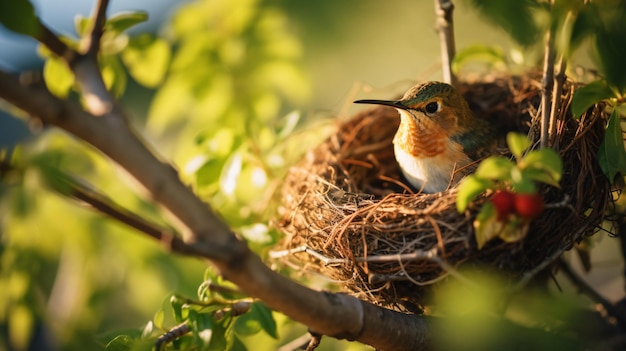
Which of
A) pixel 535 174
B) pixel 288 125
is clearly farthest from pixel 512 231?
pixel 288 125

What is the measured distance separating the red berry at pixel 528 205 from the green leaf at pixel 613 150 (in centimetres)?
46

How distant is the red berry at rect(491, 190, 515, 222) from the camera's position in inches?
88.6

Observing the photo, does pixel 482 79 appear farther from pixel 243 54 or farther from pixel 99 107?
pixel 99 107

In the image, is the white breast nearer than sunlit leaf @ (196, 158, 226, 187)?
No

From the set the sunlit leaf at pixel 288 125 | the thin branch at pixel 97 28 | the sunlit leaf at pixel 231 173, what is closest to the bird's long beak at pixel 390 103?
the sunlit leaf at pixel 288 125

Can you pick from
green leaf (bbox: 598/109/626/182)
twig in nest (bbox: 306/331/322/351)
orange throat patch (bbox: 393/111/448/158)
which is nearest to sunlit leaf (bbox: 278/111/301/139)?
orange throat patch (bbox: 393/111/448/158)

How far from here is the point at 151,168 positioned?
66.5 inches

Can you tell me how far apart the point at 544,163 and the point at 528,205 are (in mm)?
211

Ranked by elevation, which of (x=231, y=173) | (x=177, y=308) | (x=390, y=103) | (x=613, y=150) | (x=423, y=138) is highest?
(x=613, y=150)

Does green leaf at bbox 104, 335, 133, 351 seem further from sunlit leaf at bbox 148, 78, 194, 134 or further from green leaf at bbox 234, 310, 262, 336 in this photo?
sunlit leaf at bbox 148, 78, 194, 134

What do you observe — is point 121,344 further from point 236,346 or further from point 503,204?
point 503,204

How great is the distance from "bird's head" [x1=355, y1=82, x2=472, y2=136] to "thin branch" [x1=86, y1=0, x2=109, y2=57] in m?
1.83

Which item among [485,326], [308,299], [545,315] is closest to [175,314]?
[308,299]

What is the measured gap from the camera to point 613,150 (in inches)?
98.2
